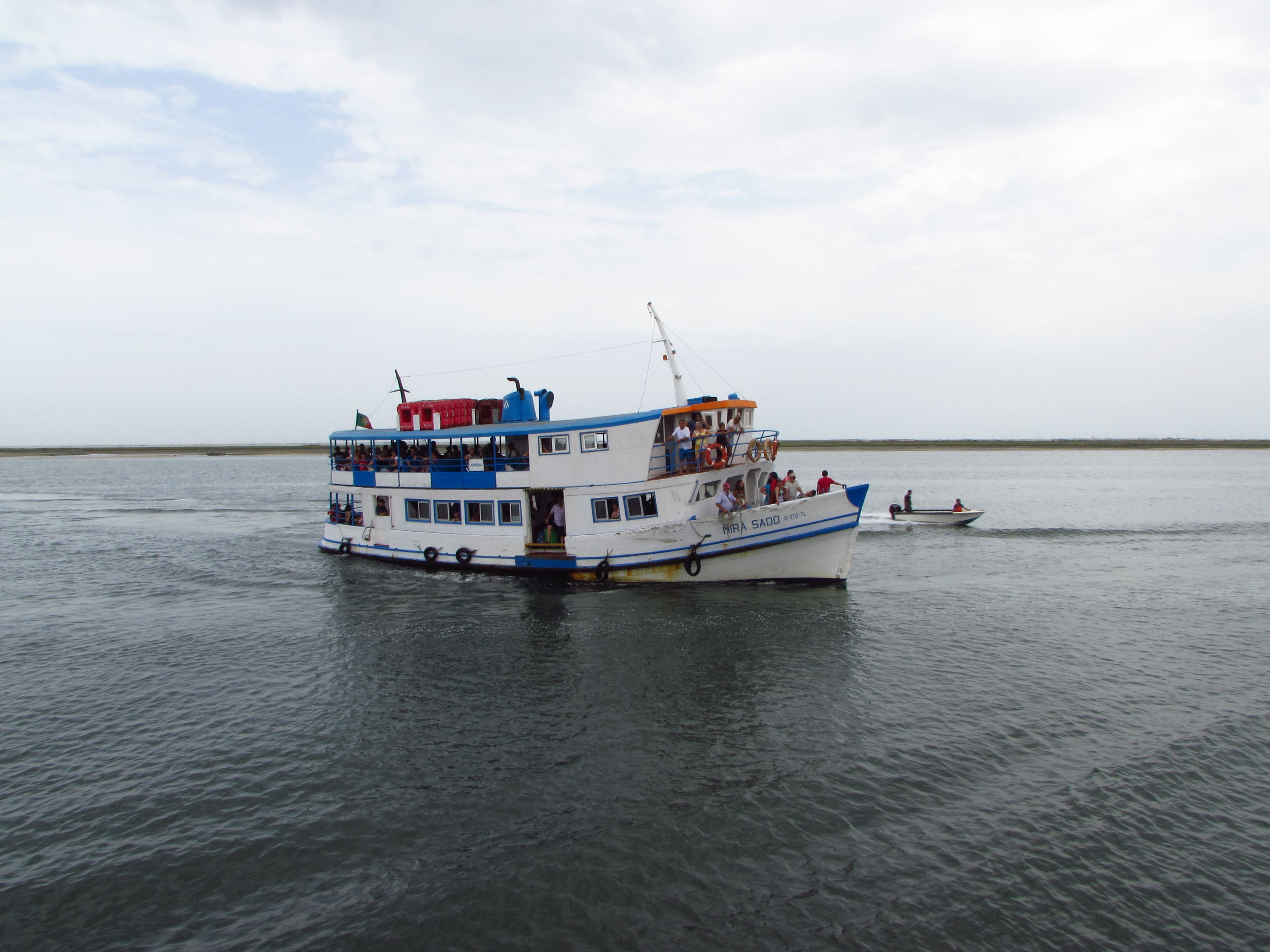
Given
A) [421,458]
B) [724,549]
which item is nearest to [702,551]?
[724,549]

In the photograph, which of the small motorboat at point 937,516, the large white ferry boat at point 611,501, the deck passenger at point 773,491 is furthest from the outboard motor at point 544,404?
the small motorboat at point 937,516

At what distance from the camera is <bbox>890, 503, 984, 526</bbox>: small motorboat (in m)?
46.7

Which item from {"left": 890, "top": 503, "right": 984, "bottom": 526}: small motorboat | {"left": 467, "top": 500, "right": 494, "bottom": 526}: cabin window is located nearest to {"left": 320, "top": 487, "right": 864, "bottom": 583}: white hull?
{"left": 467, "top": 500, "right": 494, "bottom": 526}: cabin window

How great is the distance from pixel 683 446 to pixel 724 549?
4453mm

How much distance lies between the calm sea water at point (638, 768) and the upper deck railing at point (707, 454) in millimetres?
4974

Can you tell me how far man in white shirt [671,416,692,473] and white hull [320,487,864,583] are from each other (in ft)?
7.41

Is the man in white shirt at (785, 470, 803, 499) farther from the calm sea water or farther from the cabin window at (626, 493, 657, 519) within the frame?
the cabin window at (626, 493, 657, 519)

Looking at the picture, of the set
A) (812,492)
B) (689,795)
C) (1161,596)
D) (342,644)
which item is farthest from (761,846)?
(1161,596)

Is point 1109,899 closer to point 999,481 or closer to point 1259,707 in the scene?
point 1259,707

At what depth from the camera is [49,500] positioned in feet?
252

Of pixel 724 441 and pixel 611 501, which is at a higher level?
pixel 724 441

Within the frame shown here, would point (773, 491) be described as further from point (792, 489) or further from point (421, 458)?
point (421, 458)

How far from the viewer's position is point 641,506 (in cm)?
2866

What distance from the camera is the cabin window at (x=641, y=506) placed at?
28.4m
